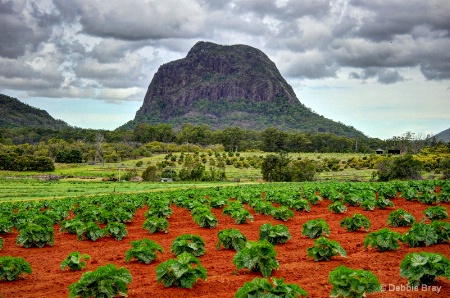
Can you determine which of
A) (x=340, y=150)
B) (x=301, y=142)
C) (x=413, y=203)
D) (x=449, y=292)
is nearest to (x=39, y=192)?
(x=413, y=203)

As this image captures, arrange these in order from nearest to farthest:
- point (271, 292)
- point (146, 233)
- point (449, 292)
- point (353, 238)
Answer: point (271, 292) → point (449, 292) → point (353, 238) → point (146, 233)

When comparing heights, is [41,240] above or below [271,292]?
below

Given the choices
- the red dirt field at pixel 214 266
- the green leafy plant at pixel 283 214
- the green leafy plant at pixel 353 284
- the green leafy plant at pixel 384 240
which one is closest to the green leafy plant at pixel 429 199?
the red dirt field at pixel 214 266

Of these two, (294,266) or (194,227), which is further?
(194,227)

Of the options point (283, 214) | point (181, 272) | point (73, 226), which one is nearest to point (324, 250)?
point (181, 272)

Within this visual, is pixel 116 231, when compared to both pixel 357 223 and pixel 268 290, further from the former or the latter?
pixel 268 290

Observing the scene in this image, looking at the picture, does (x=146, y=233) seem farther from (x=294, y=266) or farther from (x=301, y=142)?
(x=301, y=142)

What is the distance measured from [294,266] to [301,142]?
151725mm

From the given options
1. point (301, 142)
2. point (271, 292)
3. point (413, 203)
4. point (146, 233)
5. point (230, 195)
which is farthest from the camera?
point (301, 142)

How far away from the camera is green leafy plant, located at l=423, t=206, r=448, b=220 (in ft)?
61.2

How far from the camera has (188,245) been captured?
43.8 feet

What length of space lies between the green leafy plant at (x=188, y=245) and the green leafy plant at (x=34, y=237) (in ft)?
23.4

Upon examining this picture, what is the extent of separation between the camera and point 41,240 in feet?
58.3

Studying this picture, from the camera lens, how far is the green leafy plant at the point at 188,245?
13.2 metres
